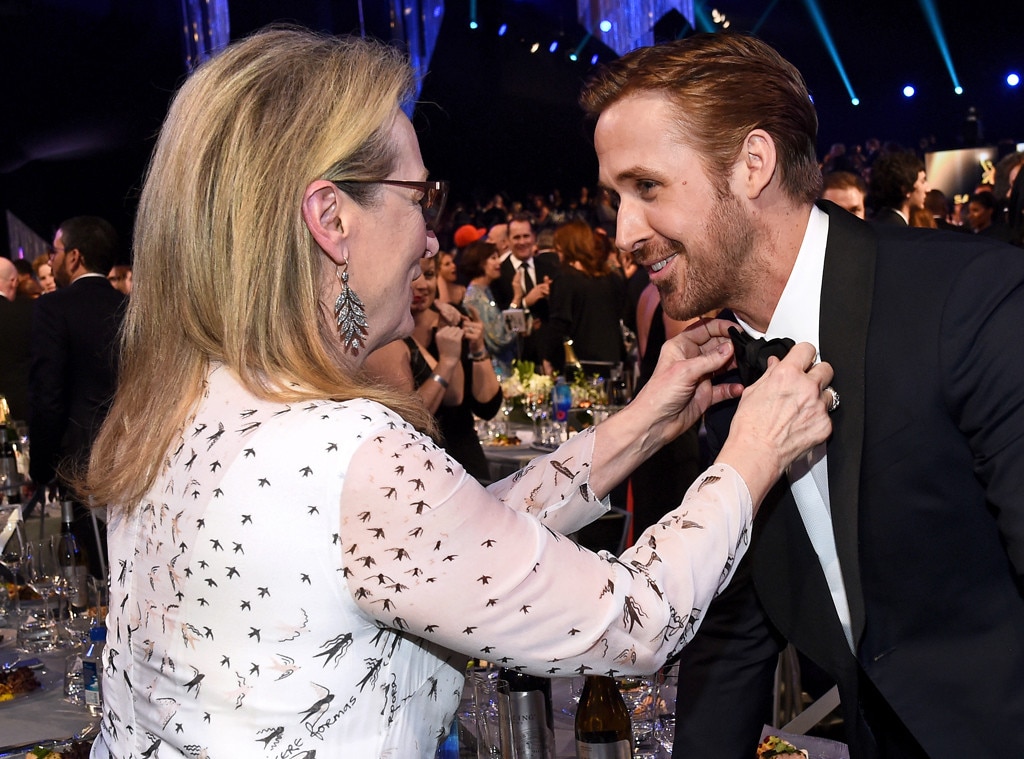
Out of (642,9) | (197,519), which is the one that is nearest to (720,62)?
(197,519)

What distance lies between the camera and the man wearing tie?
9164 millimetres

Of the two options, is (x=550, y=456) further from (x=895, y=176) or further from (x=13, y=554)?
(x=895, y=176)

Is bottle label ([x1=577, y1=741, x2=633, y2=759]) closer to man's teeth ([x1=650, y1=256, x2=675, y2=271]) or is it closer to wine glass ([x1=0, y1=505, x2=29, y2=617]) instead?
man's teeth ([x1=650, y1=256, x2=675, y2=271])

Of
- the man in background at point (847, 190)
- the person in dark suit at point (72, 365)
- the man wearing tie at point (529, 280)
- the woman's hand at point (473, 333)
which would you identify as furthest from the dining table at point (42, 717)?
the man wearing tie at point (529, 280)

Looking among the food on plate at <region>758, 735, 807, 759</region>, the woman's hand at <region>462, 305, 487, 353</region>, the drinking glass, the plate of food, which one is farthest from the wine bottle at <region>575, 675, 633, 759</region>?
the woman's hand at <region>462, 305, 487, 353</region>

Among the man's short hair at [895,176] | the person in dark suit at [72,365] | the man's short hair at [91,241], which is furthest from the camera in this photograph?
the man's short hair at [895,176]

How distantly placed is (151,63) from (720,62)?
12644 millimetres

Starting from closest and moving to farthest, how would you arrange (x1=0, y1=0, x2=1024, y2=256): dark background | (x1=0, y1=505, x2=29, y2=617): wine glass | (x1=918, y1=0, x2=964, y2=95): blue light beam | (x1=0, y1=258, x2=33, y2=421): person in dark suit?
(x1=0, y1=505, x2=29, y2=617): wine glass → (x1=0, y1=258, x2=33, y2=421): person in dark suit → (x1=0, y1=0, x2=1024, y2=256): dark background → (x1=918, y1=0, x2=964, y2=95): blue light beam

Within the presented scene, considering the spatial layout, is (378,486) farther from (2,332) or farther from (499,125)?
(499,125)

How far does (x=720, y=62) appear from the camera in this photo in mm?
1795

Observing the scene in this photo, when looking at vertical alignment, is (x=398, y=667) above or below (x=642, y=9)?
below

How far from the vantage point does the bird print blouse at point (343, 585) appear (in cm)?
118

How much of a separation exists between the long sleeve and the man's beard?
2.17ft

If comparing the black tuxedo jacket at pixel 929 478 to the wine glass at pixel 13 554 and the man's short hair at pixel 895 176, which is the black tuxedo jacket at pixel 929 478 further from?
the man's short hair at pixel 895 176
